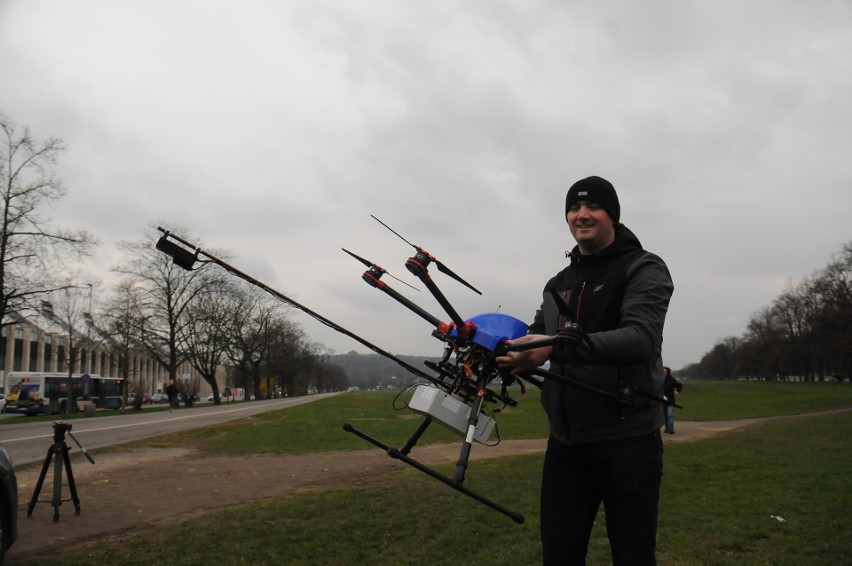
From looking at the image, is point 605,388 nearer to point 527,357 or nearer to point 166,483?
point 527,357

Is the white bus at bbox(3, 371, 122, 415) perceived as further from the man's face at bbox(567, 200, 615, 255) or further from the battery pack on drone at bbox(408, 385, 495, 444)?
the man's face at bbox(567, 200, 615, 255)

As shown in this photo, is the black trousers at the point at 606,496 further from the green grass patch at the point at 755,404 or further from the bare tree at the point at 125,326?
the bare tree at the point at 125,326

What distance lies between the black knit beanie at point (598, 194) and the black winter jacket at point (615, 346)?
0.48ft

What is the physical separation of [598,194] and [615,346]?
83cm

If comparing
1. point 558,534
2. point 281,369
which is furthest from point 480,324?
point 281,369

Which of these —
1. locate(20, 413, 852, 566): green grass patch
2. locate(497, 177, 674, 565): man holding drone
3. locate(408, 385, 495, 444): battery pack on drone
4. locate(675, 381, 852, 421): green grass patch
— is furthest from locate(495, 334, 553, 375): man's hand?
locate(675, 381, 852, 421): green grass patch

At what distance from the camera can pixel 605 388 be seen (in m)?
2.78

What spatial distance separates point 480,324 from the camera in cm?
281

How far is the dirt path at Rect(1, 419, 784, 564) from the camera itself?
24.5ft

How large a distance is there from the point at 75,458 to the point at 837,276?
82615mm

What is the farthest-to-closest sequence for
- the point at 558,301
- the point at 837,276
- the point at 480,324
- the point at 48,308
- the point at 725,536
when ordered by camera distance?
the point at 837,276 → the point at 48,308 → the point at 725,536 → the point at 480,324 → the point at 558,301

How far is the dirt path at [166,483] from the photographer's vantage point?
7461 millimetres

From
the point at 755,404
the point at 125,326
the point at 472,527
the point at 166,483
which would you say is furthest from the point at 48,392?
the point at 755,404

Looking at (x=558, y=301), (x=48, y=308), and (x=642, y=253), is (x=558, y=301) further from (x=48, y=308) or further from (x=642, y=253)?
(x=48, y=308)
